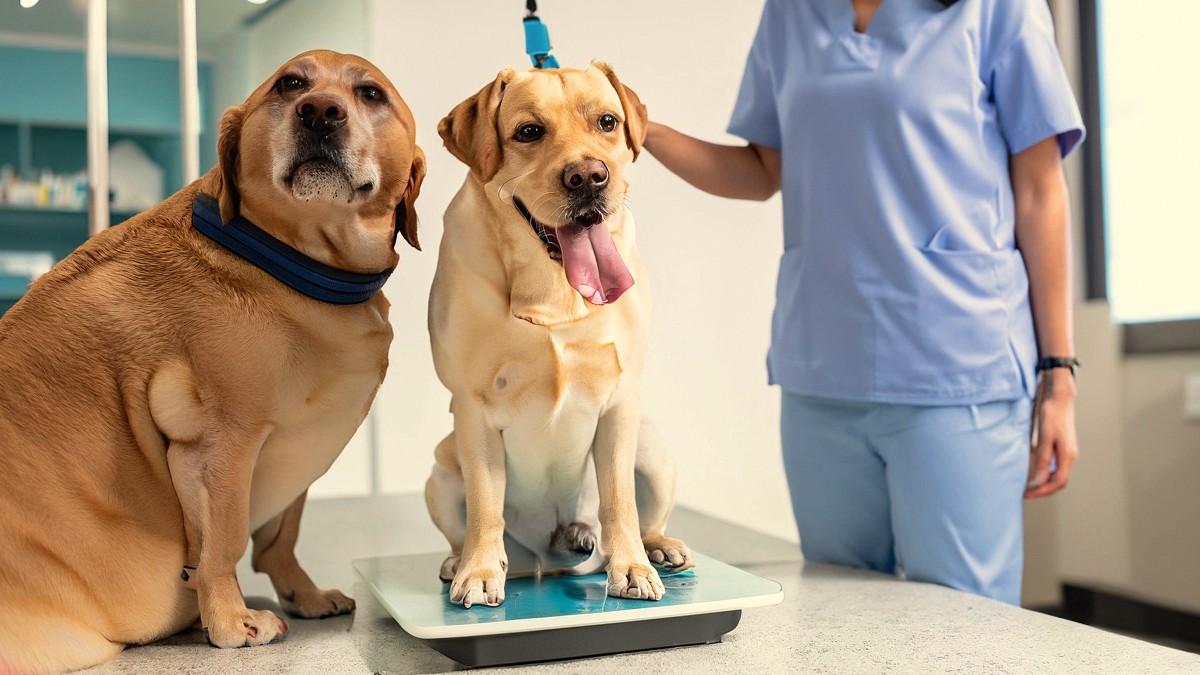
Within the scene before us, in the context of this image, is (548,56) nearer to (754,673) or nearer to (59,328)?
(59,328)

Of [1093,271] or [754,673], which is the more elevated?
[1093,271]

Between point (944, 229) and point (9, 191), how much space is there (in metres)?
2.63

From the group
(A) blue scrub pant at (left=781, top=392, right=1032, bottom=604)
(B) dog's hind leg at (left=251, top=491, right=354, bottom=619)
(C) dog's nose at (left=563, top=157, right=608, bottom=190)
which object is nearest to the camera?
(C) dog's nose at (left=563, top=157, right=608, bottom=190)

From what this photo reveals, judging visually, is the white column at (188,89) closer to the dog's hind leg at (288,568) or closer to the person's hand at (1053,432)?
the dog's hind leg at (288,568)

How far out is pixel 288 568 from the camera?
1.07 meters

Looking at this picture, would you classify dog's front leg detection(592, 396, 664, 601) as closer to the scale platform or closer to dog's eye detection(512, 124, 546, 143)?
the scale platform

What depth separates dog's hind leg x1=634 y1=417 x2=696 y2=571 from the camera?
3.47 ft

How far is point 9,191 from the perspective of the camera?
9.17 ft

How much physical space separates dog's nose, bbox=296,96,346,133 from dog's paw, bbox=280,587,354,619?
52 cm

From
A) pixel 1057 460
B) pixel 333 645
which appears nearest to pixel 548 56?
pixel 333 645

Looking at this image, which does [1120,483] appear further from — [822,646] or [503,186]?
[503,186]

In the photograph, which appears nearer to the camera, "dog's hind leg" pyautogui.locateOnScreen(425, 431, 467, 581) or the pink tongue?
the pink tongue

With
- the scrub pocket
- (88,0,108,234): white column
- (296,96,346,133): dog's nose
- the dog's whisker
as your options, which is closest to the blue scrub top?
the scrub pocket

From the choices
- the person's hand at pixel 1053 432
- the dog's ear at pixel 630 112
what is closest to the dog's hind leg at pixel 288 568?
the dog's ear at pixel 630 112
